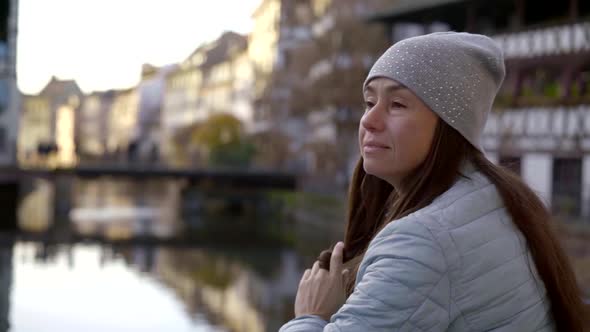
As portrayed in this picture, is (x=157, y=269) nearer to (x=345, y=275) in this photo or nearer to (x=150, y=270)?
(x=150, y=270)

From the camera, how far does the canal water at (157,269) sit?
17.5 m

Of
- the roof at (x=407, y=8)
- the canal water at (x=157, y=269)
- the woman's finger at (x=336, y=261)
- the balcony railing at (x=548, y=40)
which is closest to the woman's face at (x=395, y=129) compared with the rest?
the woman's finger at (x=336, y=261)

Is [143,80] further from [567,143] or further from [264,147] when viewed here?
[567,143]

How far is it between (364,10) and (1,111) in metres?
Answer: 19.3

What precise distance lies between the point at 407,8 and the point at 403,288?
32.0m

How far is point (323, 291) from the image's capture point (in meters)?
1.97

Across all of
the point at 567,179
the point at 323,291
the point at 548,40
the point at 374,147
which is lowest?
the point at 567,179

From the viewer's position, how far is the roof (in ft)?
102

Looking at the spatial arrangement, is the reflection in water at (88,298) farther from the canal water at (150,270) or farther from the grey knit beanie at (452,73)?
the grey knit beanie at (452,73)

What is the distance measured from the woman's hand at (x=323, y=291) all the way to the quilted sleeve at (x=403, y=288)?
241 millimetres

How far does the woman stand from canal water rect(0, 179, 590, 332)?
509 cm

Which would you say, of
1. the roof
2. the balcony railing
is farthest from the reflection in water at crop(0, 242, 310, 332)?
the roof

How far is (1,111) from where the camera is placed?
4956 cm

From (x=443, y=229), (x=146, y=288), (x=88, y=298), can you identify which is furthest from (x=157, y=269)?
(x=443, y=229)
